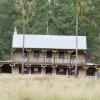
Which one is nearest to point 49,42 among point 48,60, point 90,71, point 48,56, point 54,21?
point 48,56

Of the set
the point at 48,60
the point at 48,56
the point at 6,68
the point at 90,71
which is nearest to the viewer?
the point at 48,60

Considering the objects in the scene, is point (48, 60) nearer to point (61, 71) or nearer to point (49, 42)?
point (49, 42)

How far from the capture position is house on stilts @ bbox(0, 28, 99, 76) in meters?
57.2

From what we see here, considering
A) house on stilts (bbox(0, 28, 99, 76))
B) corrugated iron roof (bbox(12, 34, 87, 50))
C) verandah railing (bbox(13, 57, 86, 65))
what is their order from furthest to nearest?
corrugated iron roof (bbox(12, 34, 87, 50)) < verandah railing (bbox(13, 57, 86, 65)) < house on stilts (bbox(0, 28, 99, 76))

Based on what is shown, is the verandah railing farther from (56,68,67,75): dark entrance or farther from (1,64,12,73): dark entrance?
(1,64,12,73): dark entrance

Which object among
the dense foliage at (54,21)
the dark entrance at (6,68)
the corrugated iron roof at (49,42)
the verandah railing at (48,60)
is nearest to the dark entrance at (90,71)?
Result: the verandah railing at (48,60)

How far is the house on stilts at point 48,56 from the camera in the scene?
57188 millimetres

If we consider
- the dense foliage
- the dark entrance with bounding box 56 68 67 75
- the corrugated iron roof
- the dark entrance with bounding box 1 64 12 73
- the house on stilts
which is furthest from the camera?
the dense foliage

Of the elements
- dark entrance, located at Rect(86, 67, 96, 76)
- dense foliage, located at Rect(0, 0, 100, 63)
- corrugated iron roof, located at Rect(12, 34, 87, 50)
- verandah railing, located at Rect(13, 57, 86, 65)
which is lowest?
dark entrance, located at Rect(86, 67, 96, 76)

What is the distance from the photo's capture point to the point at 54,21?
75875 millimetres

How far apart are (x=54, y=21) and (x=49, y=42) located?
710 inches

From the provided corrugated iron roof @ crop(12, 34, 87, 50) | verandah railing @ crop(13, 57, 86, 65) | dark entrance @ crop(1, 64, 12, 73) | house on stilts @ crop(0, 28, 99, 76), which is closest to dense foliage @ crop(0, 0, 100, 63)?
dark entrance @ crop(1, 64, 12, 73)

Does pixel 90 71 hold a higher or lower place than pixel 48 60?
lower

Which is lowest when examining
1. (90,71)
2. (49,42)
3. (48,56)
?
(90,71)
